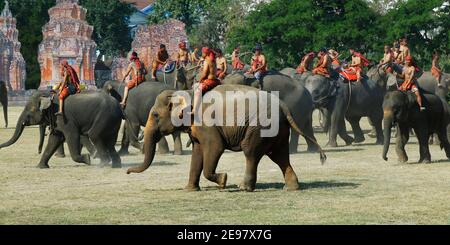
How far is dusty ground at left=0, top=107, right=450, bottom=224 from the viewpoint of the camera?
1212 centimetres

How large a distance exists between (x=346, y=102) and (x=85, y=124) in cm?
911

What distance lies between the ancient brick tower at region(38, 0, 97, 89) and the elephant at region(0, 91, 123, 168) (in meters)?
53.7

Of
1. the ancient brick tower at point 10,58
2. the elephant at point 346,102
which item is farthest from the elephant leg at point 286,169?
the ancient brick tower at point 10,58

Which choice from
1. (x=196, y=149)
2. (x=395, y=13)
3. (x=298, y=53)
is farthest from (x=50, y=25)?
(x=196, y=149)

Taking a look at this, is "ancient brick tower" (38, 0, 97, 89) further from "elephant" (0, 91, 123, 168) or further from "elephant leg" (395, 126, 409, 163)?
"elephant leg" (395, 126, 409, 163)

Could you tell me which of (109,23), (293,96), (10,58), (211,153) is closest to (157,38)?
(10,58)

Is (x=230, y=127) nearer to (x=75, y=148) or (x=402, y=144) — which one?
(x=75, y=148)

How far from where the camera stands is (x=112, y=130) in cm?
1941

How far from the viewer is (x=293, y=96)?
2389 cm

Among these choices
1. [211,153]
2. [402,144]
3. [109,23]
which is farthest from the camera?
[109,23]

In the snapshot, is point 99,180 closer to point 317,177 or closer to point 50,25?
point 317,177

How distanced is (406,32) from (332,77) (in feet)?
83.6

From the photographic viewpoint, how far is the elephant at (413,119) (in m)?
19.3

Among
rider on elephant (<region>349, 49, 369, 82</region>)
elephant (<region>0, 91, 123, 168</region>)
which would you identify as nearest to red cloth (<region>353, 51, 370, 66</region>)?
rider on elephant (<region>349, 49, 369, 82</region>)
